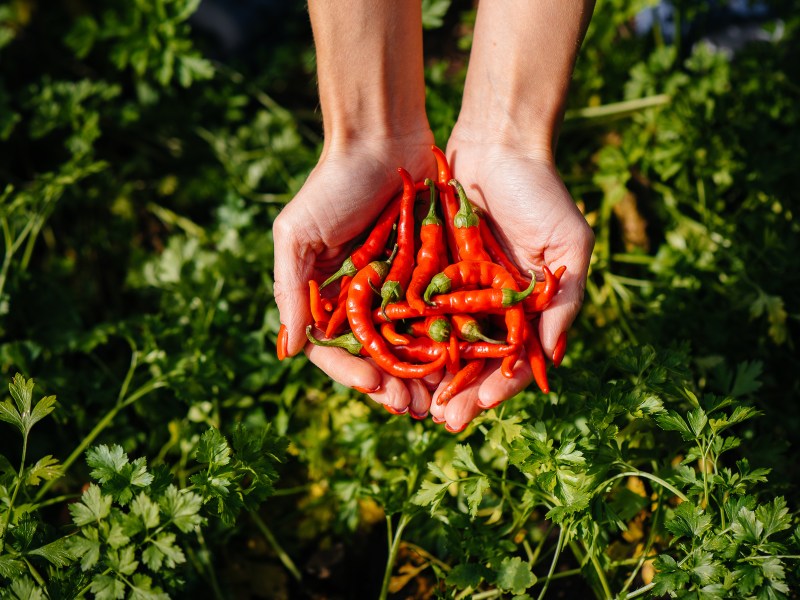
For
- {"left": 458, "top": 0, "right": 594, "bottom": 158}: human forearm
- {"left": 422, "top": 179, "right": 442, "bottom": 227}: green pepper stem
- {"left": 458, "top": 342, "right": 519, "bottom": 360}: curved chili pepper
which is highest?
{"left": 458, "top": 0, "right": 594, "bottom": 158}: human forearm

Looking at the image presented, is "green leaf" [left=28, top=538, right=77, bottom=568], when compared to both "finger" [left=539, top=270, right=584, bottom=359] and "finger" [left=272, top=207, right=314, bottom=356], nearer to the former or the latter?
"finger" [left=272, top=207, right=314, bottom=356]

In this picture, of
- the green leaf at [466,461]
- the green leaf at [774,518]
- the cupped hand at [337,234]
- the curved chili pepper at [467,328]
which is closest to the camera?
the green leaf at [774,518]

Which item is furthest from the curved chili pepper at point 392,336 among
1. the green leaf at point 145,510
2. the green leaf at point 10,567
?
the green leaf at point 10,567

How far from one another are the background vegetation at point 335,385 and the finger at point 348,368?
0.37 metres

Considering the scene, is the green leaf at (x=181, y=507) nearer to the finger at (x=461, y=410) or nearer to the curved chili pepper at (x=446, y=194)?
the finger at (x=461, y=410)

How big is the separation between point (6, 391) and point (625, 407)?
3.02m

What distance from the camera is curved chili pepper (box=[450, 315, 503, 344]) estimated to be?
115 inches

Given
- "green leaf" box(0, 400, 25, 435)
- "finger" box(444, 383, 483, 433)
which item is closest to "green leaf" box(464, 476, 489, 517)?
"finger" box(444, 383, 483, 433)

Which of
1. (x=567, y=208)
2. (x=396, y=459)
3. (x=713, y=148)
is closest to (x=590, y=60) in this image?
(x=713, y=148)

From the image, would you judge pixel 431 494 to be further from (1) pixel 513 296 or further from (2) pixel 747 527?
(2) pixel 747 527

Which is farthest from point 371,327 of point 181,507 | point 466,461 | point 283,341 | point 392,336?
point 181,507

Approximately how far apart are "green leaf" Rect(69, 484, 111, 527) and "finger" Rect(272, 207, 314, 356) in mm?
928

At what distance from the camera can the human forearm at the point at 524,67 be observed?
2918mm

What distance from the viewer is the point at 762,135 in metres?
3.73
